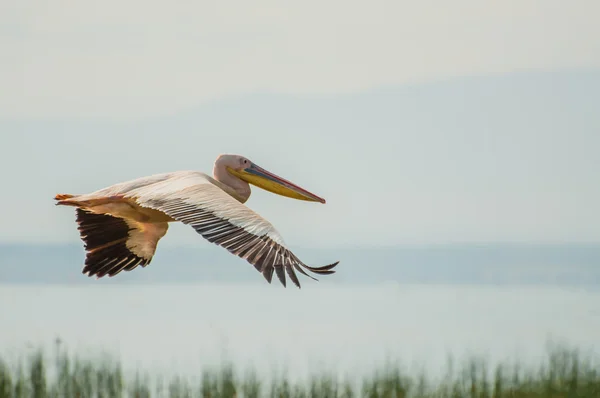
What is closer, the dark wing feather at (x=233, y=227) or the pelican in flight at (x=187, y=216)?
the dark wing feather at (x=233, y=227)

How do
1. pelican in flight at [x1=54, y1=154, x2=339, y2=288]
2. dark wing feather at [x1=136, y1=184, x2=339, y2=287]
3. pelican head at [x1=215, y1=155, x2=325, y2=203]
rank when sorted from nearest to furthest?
dark wing feather at [x1=136, y1=184, x2=339, y2=287] → pelican in flight at [x1=54, y1=154, x2=339, y2=288] → pelican head at [x1=215, y1=155, x2=325, y2=203]

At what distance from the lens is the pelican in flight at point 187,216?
7574 millimetres

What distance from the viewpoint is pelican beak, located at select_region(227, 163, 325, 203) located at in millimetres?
10383

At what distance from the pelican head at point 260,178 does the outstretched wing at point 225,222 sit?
3.31ft

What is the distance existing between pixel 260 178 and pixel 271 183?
15cm

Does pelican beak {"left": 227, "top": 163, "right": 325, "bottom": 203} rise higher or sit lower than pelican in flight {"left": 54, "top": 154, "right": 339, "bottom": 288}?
higher

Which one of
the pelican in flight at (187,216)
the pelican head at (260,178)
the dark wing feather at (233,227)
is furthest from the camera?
the pelican head at (260,178)

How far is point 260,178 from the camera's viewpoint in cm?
1044

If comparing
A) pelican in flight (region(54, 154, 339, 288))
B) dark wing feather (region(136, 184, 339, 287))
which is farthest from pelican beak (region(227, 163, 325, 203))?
dark wing feather (region(136, 184, 339, 287))

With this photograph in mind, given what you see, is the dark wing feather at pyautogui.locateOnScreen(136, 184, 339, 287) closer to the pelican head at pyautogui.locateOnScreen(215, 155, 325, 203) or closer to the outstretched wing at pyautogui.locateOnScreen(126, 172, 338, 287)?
the outstretched wing at pyautogui.locateOnScreen(126, 172, 338, 287)

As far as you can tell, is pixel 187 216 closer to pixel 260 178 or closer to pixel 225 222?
pixel 225 222

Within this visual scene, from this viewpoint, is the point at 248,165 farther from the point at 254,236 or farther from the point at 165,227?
the point at 254,236

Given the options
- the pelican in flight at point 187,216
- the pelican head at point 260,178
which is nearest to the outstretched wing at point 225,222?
the pelican in flight at point 187,216

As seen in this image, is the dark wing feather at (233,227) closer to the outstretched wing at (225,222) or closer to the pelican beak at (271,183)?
the outstretched wing at (225,222)
